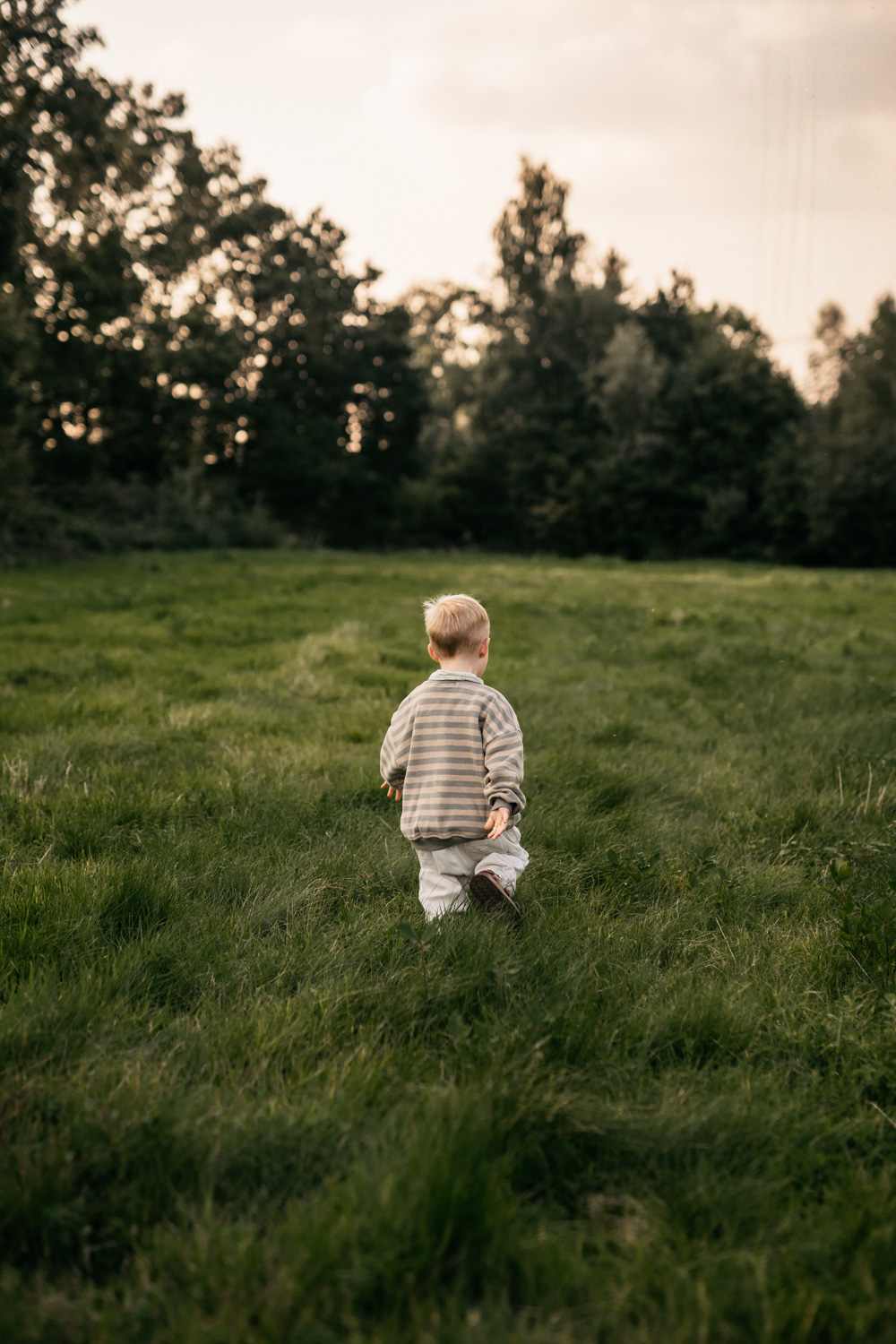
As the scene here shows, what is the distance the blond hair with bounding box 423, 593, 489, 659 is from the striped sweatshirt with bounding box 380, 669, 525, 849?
0.11 m

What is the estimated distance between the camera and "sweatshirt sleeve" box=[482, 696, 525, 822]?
9.96ft

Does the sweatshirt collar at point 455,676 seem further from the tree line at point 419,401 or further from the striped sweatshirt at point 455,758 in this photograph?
the tree line at point 419,401

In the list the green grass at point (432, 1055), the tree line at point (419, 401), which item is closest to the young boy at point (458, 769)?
the green grass at point (432, 1055)

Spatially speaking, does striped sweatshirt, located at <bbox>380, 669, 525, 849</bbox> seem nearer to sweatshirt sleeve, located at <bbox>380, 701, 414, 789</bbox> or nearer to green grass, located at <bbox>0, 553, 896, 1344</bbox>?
sweatshirt sleeve, located at <bbox>380, 701, 414, 789</bbox>

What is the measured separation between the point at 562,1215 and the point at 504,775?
1.50 meters

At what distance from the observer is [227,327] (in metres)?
35.8

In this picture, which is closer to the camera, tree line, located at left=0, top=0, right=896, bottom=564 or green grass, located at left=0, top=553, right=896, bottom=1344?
green grass, located at left=0, top=553, right=896, bottom=1344

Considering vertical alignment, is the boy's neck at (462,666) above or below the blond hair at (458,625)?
below

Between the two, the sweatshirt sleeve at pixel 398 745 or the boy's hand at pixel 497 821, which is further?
the sweatshirt sleeve at pixel 398 745

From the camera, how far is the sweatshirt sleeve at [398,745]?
11.0ft

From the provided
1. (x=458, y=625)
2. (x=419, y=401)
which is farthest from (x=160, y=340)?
(x=458, y=625)

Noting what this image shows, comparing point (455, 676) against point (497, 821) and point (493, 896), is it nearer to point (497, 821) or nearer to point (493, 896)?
point (497, 821)

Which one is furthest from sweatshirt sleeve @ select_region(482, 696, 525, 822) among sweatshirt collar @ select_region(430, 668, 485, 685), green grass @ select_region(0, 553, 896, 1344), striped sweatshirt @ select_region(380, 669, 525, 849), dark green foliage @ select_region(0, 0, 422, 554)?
dark green foliage @ select_region(0, 0, 422, 554)

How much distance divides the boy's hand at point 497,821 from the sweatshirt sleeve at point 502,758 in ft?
0.09
